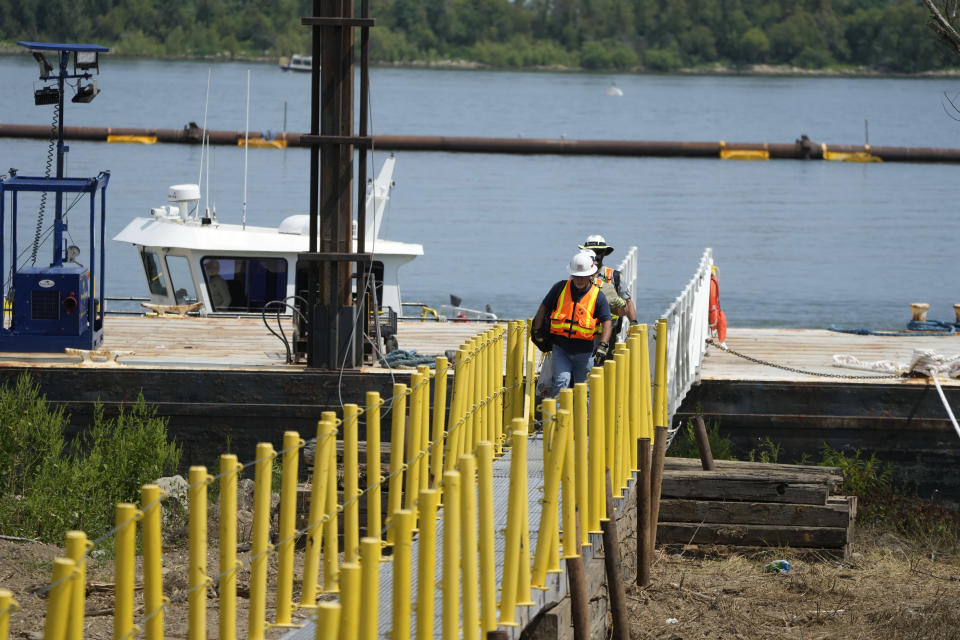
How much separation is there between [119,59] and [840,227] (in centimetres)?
11713

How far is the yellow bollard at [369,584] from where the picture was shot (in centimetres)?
612

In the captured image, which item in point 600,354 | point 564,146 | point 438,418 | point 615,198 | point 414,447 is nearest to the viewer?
point 414,447

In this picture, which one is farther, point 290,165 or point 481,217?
point 290,165

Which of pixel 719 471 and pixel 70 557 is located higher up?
pixel 70 557

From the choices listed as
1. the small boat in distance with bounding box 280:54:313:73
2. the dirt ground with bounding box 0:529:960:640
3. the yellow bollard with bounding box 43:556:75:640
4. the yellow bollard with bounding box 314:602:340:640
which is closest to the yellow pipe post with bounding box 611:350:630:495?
the dirt ground with bounding box 0:529:960:640

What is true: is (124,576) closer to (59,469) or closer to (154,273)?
(59,469)

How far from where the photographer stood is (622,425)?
1019 centimetres

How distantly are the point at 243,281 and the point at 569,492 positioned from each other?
1300cm

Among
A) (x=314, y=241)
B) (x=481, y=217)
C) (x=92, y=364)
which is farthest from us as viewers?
(x=481, y=217)

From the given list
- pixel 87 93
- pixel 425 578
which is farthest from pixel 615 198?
pixel 425 578

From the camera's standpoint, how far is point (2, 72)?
444ft

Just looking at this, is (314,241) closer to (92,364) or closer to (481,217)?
(92,364)

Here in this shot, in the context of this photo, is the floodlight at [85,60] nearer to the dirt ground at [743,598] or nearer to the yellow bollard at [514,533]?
the dirt ground at [743,598]

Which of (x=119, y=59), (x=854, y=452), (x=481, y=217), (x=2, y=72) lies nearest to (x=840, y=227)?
(x=481, y=217)
